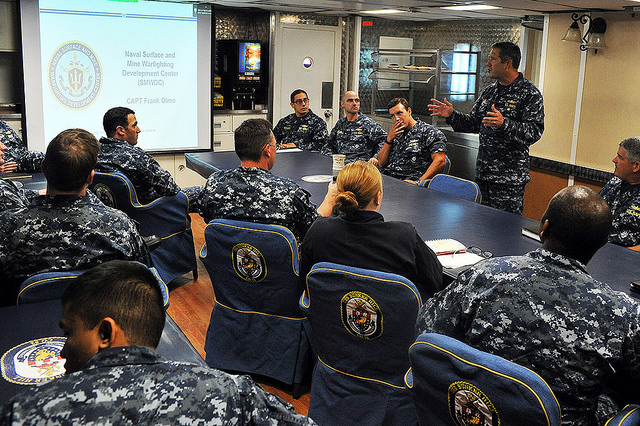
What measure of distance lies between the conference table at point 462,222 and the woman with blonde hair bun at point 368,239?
0.16m

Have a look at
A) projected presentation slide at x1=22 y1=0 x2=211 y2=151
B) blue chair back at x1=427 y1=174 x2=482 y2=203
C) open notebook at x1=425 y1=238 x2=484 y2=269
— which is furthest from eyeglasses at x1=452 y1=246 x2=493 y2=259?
projected presentation slide at x1=22 y1=0 x2=211 y2=151

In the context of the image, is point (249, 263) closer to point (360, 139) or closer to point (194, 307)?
point (194, 307)

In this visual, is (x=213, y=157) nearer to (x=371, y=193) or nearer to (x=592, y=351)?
(x=371, y=193)

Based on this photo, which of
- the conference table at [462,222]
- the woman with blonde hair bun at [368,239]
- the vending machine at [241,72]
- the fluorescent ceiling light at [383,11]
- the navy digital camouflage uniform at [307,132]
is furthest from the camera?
the vending machine at [241,72]

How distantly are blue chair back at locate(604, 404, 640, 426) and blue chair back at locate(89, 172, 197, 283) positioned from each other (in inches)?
125

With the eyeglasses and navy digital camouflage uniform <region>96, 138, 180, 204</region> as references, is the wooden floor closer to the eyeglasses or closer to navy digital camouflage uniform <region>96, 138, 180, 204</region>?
navy digital camouflage uniform <region>96, 138, 180, 204</region>

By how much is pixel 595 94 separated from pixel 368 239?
4128 millimetres

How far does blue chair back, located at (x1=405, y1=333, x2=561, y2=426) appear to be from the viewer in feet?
5.25

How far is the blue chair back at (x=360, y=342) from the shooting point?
239 centimetres

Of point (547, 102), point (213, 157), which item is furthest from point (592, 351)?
point (547, 102)

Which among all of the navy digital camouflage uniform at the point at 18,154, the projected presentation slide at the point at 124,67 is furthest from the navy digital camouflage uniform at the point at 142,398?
the projected presentation slide at the point at 124,67

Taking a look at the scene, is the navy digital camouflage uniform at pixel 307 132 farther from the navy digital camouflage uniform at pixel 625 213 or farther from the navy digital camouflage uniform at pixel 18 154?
the navy digital camouflage uniform at pixel 625 213

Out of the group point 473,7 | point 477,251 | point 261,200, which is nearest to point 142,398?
point 477,251

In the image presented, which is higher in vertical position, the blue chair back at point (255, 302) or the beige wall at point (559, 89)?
the beige wall at point (559, 89)
